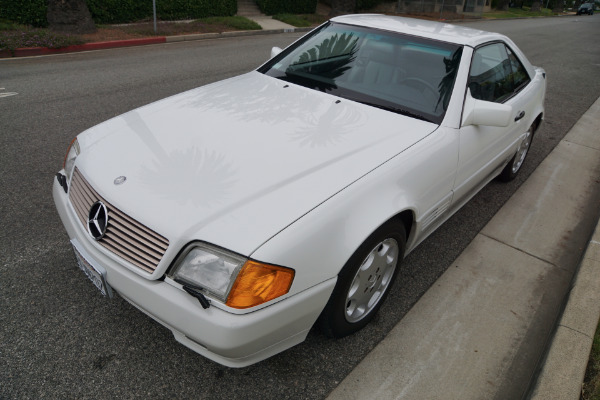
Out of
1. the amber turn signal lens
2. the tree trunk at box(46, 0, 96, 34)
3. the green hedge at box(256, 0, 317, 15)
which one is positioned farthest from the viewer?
the green hedge at box(256, 0, 317, 15)

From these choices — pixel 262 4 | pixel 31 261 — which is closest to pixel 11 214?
pixel 31 261

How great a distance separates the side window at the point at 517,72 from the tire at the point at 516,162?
0.55m

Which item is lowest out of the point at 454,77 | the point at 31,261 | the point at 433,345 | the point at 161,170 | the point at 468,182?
the point at 433,345

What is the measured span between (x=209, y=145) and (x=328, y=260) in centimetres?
94

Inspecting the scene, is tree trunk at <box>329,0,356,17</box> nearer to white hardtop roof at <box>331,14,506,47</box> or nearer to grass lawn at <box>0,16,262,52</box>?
grass lawn at <box>0,16,262,52</box>

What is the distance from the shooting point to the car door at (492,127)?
9.75 feet

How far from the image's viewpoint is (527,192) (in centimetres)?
449

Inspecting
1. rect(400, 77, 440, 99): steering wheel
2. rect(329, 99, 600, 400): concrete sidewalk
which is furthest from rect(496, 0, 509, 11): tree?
rect(400, 77, 440, 99): steering wheel

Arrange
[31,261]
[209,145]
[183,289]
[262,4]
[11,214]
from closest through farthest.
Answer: [183,289]
[209,145]
[31,261]
[11,214]
[262,4]

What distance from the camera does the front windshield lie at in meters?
2.91

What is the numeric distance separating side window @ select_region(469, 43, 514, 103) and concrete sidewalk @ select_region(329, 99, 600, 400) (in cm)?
113

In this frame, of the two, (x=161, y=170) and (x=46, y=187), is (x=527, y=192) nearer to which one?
(x=161, y=170)

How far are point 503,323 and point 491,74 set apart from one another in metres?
1.84

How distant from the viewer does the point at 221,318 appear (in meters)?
1.78
